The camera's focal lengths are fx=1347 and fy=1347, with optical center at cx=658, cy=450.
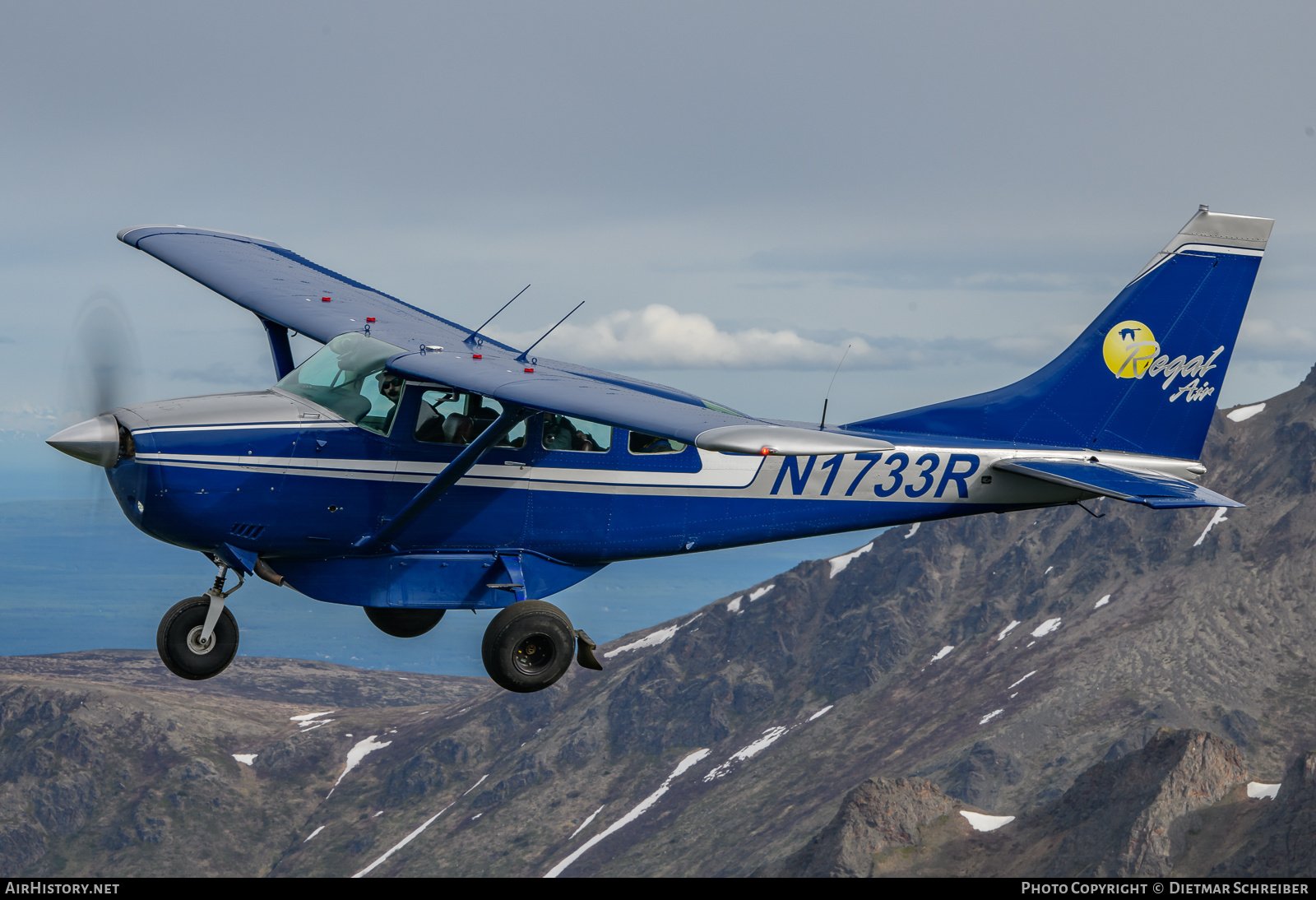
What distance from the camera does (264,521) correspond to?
18.2 meters

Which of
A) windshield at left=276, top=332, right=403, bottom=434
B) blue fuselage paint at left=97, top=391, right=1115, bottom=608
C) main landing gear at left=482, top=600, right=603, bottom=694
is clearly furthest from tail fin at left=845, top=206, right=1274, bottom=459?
windshield at left=276, top=332, right=403, bottom=434

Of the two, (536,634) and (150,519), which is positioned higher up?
(150,519)

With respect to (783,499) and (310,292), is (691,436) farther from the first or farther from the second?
(310,292)

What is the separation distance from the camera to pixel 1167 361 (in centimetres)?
2356

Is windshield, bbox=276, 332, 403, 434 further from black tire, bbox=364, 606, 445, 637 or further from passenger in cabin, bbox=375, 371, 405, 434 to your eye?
black tire, bbox=364, 606, 445, 637

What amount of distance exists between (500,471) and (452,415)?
3.55ft

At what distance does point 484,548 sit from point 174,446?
173 inches

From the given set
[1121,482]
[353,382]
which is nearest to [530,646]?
[353,382]

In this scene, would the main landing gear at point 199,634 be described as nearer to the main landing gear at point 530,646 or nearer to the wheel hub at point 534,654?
the main landing gear at point 530,646

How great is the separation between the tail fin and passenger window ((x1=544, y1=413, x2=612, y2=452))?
25.6 ft

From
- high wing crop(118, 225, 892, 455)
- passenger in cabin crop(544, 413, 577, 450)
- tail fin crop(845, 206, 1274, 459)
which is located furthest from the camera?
tail fin crop(845, 206, 1274, 459)

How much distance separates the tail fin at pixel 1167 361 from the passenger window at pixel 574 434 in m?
7.79

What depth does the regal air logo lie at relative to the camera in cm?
2355
